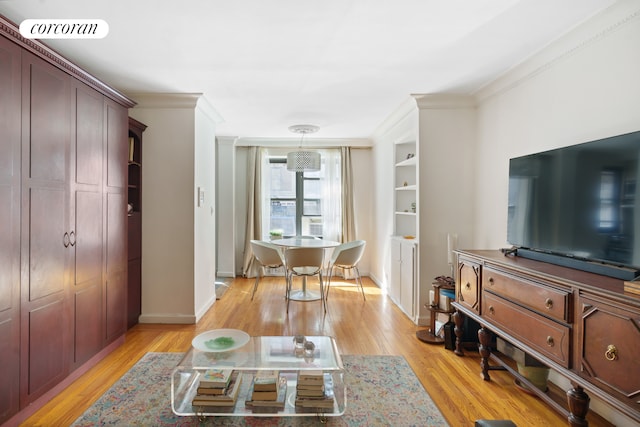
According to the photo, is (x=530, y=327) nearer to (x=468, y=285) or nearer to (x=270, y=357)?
(x=468, y=285)

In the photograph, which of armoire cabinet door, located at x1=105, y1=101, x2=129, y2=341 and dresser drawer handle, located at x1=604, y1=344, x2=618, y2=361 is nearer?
dresser drawer handle, located at x1=604, y1=344, x2=618, y2=361

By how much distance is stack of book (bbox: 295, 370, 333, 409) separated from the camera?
189 cm

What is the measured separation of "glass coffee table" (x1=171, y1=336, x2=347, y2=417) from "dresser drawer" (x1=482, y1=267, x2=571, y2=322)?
1189mm

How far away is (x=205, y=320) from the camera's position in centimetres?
369

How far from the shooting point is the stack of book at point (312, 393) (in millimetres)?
1887

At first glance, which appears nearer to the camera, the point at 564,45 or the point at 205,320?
the point at 564,45

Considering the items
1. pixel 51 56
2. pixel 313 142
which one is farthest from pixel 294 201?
pixel 51 56

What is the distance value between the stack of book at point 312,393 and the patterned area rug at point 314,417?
163mm

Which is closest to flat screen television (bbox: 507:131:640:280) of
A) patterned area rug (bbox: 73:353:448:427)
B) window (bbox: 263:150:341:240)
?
patterned area rug (bbox: 73:353:448:427)

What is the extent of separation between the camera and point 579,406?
165 centimetres

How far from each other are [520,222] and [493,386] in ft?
4.09

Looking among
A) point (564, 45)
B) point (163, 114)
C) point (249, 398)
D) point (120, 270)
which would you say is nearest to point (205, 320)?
point (120, 270)

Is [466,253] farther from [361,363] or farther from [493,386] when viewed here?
[361,363]

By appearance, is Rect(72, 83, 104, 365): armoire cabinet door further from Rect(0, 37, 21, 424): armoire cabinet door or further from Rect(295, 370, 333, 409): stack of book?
Rect(295, 370, 333, 409): stack of book
